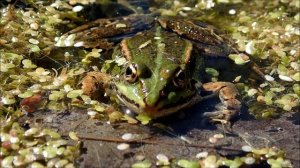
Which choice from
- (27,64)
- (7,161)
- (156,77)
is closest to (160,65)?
(156,77)

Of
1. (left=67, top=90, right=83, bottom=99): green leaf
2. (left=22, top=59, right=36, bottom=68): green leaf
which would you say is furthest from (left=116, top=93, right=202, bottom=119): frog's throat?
(left=22, top=59, right=36, bottom=68): green leaf

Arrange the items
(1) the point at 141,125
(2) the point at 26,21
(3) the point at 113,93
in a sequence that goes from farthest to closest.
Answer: (2) the point at 26,21, (3) the point at 113,93, (1) the point at 141,125

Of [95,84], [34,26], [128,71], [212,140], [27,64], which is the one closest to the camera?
[212,140]

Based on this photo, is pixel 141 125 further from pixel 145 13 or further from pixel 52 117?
pixel 145 13

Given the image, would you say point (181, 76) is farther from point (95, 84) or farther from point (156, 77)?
point (95, 84)

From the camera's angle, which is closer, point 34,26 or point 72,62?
point 72,62

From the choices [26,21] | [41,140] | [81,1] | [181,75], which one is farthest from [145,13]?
[41,140]

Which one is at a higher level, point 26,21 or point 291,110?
point 26,21

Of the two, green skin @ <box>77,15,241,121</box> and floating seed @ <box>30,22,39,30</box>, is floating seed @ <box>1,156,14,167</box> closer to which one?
green skin @ <box>77,15,241,121</box>
